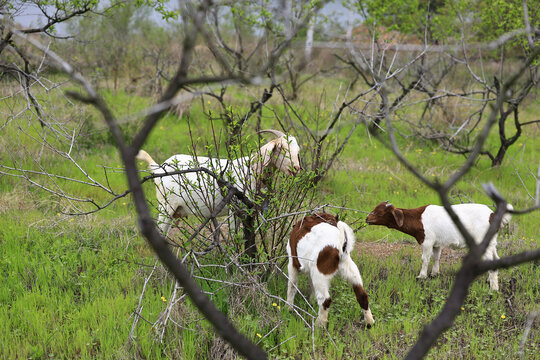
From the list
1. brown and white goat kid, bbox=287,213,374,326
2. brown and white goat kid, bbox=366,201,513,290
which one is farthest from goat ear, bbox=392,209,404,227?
brown and white goat kid, bbox=287,213,374,326

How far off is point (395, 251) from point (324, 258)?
2.32 m

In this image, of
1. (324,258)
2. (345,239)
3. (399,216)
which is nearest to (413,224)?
(399,216)

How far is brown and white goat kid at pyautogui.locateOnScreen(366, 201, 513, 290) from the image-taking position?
5.04m

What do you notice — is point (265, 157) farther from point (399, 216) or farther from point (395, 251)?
point (395, 251)

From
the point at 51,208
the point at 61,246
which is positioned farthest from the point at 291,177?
the point at 51,208

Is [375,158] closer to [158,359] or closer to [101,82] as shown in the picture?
[158,359]

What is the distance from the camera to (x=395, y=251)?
6.08 metres

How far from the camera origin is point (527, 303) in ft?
15.5

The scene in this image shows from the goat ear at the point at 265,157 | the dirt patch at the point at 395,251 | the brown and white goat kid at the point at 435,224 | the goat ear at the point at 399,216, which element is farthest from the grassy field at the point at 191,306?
the goat ear at the point at 265,157

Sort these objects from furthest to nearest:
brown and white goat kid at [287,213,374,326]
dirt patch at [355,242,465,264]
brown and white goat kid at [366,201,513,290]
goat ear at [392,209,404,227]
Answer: dirt patch at [355,242,465,264]
goat ear at [392,209,404,227]
brown and white goat kid at [366,201,513,290]
brown and white goat kid at [287,213,374,326]

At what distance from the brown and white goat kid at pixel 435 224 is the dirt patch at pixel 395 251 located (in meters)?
0.63

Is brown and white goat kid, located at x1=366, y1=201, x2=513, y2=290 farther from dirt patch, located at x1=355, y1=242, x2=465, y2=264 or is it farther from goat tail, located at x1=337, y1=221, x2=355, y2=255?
goat tail, located at x1=337, y1=221, x2=355, y2=255

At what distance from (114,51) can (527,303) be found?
581 inches

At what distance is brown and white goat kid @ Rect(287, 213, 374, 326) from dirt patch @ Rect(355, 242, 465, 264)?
1.67 meters
